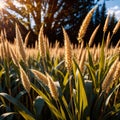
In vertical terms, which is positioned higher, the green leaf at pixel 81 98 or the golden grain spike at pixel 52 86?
the golden grain spike at pixel 52 86

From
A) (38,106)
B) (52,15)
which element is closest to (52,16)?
(52,15)

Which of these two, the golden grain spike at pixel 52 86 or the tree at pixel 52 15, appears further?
the tree at pixel 52 15

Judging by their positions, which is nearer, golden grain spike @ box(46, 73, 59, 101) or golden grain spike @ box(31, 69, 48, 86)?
golden grain spike @ box(46, 73, 59, 101)

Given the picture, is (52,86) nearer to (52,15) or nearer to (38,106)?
(38,106)

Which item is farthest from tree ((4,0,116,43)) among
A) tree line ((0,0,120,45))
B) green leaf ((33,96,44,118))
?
green leaf ((33,96,44,118))

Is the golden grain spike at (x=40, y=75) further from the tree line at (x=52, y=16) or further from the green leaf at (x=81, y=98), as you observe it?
the tree line at (x=52, y=16)

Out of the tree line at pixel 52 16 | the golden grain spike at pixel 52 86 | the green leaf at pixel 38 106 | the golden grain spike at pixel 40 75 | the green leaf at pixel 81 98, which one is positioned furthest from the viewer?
the tree line at pixel 52 16

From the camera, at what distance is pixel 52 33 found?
30438 millimetres

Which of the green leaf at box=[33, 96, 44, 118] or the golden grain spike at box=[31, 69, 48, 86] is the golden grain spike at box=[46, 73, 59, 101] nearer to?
the golden grain spike at box=[31, 69, 48, 86]

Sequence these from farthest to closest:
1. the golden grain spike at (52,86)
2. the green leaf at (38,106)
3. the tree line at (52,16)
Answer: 1. the tree line at (52,16)
2. the green leaf at (38,106)
3. the golden grain spike at (52,86)

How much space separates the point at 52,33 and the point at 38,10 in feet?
10.6

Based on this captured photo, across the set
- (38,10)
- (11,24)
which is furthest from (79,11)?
(11,24)

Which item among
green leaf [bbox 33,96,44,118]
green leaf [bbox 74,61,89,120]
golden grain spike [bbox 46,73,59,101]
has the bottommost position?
green leaf [bbox 33,96,44,118]

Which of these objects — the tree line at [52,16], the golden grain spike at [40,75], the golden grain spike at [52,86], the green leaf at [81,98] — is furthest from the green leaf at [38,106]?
the tree line at [52,16]
